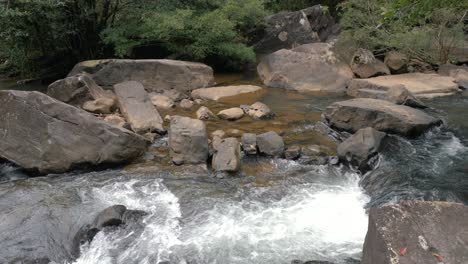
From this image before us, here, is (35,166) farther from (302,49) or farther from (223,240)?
(302,49)

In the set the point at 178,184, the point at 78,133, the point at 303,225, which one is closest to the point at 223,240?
the point at 303,225

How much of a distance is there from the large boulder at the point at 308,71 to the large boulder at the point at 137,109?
446 cm

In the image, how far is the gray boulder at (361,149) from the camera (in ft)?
22.9

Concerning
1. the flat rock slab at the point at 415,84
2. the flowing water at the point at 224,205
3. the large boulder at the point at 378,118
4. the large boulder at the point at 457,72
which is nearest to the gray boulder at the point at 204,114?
the flowing water at the point at 224,205

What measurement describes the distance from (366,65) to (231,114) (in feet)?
17.7

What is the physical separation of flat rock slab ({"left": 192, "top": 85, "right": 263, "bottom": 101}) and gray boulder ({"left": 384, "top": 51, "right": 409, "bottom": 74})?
4.32 metres

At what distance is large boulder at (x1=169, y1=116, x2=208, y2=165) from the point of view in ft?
23.2

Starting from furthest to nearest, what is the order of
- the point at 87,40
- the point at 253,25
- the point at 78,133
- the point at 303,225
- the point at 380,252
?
the point at 253,25 < the point at 87,40 < the point at 78,133 < the point at 303,225 < the point at 380,252

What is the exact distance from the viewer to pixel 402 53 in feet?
42.9

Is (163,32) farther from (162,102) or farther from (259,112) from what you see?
(259,112)

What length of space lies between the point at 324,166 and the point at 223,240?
2689 millimetres

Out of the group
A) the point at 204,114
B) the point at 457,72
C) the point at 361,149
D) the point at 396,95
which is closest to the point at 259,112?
the point at 204,114

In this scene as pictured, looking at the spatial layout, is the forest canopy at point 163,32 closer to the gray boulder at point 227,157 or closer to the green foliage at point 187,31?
the green foliage at point 187,31

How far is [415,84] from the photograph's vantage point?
440 inches
